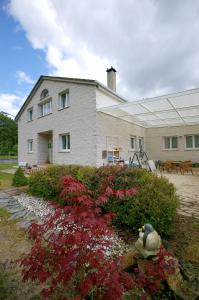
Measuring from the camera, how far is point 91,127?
36.2ft

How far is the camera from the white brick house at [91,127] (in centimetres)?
1096

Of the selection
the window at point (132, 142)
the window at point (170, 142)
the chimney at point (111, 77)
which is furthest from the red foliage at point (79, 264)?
the window at point (170, 142)

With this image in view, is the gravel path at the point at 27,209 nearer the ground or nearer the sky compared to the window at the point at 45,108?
nearer the ground

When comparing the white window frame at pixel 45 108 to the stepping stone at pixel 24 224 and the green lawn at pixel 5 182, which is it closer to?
the green lawn at pixel 5 182

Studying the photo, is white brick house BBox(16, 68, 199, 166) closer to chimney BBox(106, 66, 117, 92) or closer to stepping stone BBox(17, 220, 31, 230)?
chimney BBox(106, 66, 117, 92)

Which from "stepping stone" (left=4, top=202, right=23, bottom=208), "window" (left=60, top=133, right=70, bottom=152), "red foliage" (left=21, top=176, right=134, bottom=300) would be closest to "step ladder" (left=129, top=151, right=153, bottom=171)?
"window" (left=60, top=133, right=70, bottom=152)

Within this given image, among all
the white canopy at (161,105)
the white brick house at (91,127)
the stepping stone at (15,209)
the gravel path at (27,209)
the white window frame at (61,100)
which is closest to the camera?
the gravel path at (27,209)

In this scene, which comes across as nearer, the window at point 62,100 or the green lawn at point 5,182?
the green lawn at point 5,182

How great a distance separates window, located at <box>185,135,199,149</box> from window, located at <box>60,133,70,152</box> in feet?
36.4

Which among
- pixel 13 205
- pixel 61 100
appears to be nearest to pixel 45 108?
pixel 61 100

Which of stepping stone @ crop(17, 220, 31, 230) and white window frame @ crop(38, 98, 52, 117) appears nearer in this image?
stepping stone @ crop(17, 220, 31, 230)

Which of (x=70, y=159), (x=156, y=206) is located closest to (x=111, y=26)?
(x=70, y=159)

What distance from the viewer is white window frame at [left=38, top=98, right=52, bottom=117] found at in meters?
15.2

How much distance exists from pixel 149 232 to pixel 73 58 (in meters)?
14.1
